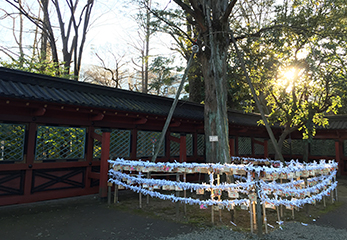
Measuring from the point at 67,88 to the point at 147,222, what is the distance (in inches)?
→ 181

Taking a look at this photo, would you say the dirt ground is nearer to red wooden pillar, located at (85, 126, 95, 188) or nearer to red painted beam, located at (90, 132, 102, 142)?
red wooden pillar, located at (85, 126, 95, 188)

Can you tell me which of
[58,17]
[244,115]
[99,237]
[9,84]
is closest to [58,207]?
[99,237]

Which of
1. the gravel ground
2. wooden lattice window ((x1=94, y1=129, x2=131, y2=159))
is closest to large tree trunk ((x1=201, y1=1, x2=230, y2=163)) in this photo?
wooden lattice window ((x1=94, y1=129, x2=131, y2=159))

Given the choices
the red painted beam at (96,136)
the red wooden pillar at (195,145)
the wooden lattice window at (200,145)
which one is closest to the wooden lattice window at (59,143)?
the red painted beam at (96,136)

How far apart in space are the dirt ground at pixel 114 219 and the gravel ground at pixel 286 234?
10.9 inches

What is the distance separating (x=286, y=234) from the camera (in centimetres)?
420

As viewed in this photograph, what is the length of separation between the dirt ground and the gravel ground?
0.91 feet

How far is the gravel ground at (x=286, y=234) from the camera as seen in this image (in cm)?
402

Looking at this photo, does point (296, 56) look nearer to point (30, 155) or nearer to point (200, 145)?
point (200, 145)

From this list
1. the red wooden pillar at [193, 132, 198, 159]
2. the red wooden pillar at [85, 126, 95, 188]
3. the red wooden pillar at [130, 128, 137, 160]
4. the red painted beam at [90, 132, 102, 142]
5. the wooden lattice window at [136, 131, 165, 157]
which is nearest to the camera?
the red painted beam at [90, 132, 102, 142]

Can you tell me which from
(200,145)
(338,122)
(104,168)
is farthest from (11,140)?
(338,122)

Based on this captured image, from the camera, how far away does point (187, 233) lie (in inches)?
166

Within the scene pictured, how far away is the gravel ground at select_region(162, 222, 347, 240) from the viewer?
4.02 meters

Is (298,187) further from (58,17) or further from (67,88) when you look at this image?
(58,17)
